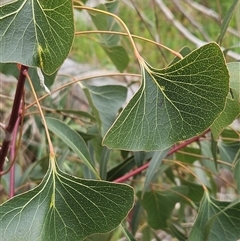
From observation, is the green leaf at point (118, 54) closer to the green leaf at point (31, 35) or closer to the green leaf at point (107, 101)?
the green leaf at point (107, 101)

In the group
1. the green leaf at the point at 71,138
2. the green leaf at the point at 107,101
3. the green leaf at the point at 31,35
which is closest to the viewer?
the green leaf at the point at 31,35

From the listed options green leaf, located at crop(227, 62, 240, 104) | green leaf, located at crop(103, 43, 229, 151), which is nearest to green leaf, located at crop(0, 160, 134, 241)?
green leaf, located at crop(103, 43, 229, 151)

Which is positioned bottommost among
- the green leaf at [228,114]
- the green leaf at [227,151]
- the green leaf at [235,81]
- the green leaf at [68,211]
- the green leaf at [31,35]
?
the green leaf at [227,151]

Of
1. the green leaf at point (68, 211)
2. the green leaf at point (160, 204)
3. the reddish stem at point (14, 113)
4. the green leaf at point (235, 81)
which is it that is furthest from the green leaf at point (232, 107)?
the green leaf at point (160, 204)

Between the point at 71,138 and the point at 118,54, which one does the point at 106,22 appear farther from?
the point at 71,138

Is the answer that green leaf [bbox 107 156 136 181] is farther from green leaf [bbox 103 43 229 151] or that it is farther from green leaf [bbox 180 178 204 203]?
green leaf [bbox 103 43 229 151]

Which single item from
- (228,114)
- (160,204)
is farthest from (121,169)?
(228,114)
